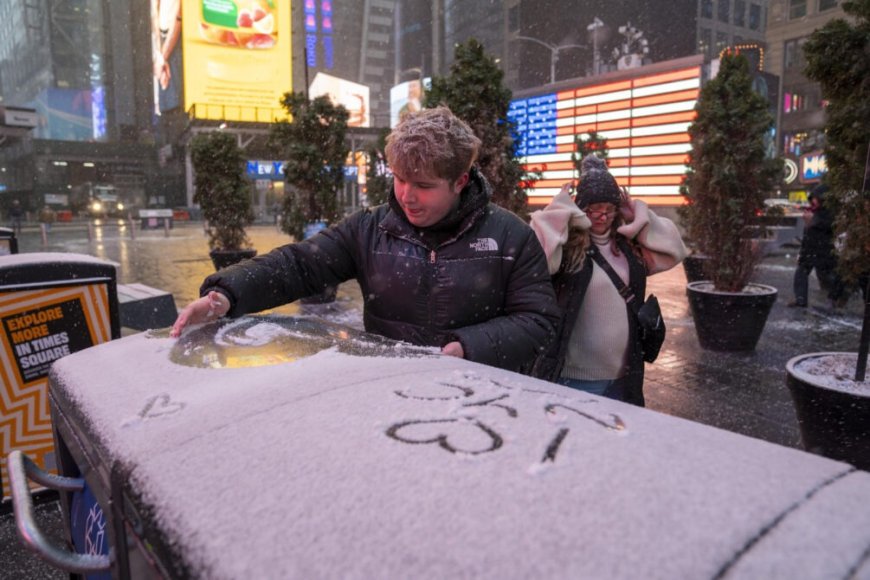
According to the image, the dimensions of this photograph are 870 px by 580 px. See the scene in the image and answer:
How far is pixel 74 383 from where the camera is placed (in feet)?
5.51

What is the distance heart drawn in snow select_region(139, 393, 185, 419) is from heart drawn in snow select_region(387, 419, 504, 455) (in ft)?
1.72

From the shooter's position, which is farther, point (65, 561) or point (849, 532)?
point (65, 561)

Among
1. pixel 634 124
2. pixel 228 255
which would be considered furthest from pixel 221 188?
pixel 634 124

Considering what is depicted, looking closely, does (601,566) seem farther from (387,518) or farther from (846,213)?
(846,213)

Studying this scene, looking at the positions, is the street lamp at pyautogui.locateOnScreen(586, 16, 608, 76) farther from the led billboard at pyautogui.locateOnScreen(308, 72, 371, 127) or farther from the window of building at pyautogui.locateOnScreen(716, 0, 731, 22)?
the window of building at pyautogui.locateOnScreen(716, 0, 731, 22)

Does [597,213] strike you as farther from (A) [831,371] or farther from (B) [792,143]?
(B) [792,143]

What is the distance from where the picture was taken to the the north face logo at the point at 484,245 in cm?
238

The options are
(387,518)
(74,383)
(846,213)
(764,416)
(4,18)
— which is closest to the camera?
(387,518)

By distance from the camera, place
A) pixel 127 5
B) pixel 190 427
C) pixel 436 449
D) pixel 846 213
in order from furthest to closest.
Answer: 1. pixel 127 5
2. pixel 846 213
3. pixel 190 427
4. pixel 436 449

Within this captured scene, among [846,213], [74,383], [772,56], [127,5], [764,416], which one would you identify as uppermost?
[127,5]

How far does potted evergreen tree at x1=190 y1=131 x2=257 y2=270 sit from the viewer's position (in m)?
12.3

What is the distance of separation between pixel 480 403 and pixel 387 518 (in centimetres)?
47

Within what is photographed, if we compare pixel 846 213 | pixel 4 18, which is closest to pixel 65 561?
pixel 846 213

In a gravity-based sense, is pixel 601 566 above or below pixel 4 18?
below
